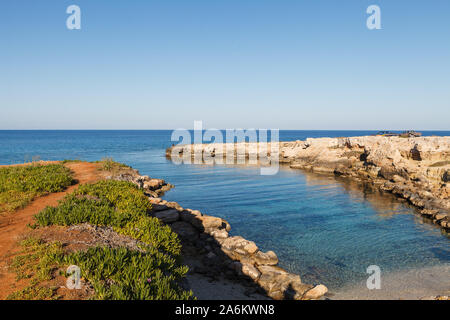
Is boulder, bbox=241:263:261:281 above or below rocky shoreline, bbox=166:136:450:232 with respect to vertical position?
below

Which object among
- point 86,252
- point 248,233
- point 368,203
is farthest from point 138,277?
point 368,203

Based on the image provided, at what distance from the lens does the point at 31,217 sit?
11.4 m

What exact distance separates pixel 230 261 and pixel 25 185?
12.2 m

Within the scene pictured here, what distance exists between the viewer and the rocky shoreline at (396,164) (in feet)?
98.3

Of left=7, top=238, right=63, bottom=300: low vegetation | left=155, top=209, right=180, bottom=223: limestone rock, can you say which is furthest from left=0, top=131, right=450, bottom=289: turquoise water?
left=7, top=238, right=63, bottom=300: low vegetation

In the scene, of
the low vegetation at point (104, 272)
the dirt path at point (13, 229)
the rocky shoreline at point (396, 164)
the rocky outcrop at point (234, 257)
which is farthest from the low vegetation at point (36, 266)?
the rocky shoreline at point (396, 164)

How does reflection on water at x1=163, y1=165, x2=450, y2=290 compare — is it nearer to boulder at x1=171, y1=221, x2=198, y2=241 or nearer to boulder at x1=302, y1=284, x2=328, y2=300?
boulder at x1=302, y1=284, x2=328, y2=300

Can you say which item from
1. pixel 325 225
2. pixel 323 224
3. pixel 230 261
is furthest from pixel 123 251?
pixel 323 224

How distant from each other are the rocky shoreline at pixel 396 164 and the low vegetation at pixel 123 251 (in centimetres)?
2544

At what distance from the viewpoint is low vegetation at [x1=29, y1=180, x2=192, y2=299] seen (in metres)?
6.01

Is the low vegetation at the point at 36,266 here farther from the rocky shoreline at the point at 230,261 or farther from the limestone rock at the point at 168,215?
the limestone rock at the point at 168,215

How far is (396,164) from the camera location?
3950cm

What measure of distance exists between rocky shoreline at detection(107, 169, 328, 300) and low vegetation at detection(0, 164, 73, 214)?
356 centimetres
